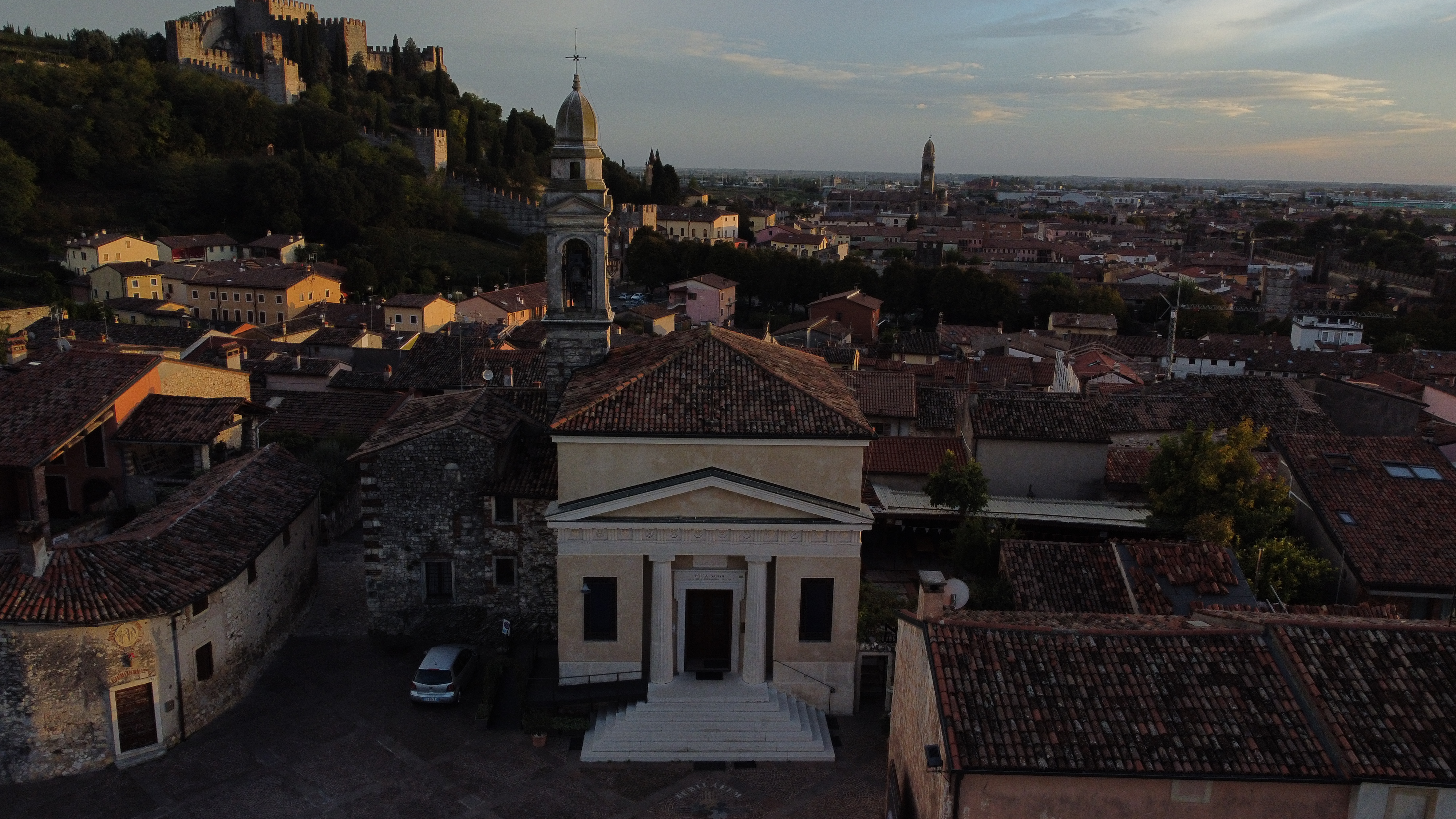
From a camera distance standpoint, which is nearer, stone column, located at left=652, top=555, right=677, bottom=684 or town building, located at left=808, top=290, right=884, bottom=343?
stone column, located at left=652, top=555, right=677, bottom=684

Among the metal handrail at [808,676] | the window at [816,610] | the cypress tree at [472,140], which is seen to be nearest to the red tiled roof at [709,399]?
the window at [816,610]

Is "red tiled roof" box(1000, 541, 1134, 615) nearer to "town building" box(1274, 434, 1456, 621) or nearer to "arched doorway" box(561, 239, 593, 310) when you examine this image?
"town building" box(1274, 434, 1456, 621)

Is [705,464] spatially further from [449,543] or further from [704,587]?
[449,543]

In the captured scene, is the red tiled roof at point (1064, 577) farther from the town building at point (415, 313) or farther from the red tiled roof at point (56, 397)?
the town building at point (415, 313)

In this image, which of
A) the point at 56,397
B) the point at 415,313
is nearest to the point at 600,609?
the point at 56,397

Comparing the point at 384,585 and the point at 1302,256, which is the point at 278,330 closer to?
the point at 384,585

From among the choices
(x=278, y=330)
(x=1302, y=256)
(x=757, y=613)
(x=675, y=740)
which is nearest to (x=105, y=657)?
(x=675, y=740)

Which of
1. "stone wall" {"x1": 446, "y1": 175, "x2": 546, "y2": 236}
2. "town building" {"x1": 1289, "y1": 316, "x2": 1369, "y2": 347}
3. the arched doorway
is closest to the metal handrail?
the arched doorway
